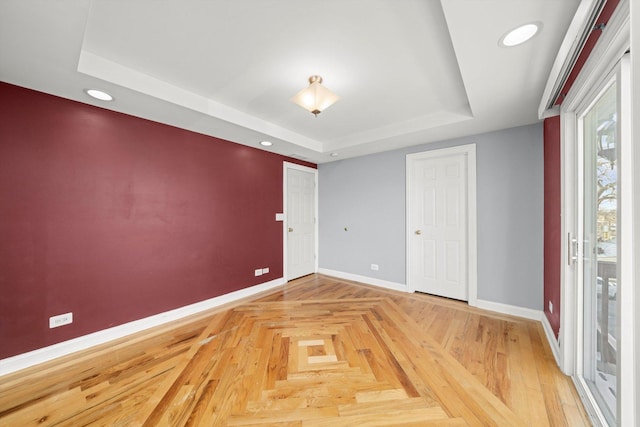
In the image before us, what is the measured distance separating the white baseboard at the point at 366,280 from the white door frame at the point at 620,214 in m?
2.05

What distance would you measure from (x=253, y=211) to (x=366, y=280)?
7.45 feet

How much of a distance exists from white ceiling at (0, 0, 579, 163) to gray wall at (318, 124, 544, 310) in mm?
327

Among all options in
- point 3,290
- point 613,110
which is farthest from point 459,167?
point 3,290

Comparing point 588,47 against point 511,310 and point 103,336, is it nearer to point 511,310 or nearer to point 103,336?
point 511,310

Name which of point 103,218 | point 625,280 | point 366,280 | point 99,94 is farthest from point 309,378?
point 99,94

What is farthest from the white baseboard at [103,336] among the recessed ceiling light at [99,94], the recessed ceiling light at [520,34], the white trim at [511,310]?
the recessed ceiling light at [520,34]

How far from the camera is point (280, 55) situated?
6.12 ft

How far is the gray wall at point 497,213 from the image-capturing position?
2.73 metres

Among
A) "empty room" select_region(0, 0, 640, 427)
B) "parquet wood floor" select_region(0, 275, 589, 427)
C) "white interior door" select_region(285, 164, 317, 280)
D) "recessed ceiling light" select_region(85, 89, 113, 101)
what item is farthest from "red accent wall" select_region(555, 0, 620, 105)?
"white interior door" select_region(285, 164, 317, 280)

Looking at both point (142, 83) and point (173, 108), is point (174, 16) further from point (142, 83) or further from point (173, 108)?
point (173, 108)

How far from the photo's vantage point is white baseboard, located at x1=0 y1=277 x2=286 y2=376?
191 centimetres

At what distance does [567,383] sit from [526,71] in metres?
2.30

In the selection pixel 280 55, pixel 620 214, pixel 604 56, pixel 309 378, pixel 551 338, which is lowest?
pixel 309 378

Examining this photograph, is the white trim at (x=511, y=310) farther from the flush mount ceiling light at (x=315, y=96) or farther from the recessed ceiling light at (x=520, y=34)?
the flush mount ceiling light at (x=315, y=96)
